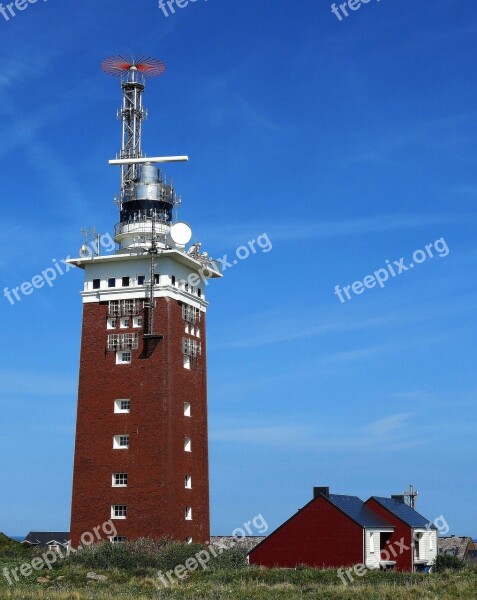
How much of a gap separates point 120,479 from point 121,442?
2.23 metres

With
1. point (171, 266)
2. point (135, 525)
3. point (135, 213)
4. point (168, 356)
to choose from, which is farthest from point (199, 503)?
point (135, 213)

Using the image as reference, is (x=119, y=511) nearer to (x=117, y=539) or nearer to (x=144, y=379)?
(x=117, y=539)

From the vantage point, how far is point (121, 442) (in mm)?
60250

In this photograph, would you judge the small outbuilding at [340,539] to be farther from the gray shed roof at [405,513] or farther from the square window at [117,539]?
the square window at [117,539]

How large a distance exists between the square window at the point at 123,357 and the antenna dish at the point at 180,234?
7.74 meters

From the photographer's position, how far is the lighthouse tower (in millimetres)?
59062

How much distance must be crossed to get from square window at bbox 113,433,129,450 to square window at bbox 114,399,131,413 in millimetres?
1479

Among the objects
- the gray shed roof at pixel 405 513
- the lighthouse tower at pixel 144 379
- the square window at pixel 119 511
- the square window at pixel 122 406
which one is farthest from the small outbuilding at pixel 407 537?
the square window at pixel 122 406

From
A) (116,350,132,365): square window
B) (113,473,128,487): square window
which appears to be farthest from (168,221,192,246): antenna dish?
(113,473,128,487): square window

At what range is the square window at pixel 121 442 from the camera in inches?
2362

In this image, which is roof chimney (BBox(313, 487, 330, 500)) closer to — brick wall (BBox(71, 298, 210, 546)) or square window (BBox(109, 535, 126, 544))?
brick wall (BBox(71, 298, 210, 546))

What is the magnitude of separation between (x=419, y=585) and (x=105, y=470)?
20848mm

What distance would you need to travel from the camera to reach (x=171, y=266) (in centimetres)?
6216

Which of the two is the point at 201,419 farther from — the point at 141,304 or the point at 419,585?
the point at 419,585
